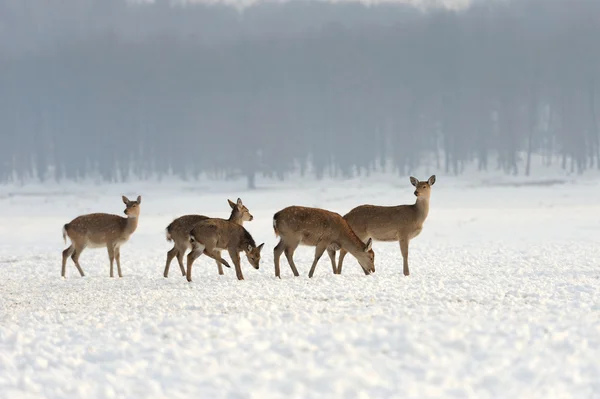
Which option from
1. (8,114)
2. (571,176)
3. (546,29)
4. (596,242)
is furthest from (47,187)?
(596,242)

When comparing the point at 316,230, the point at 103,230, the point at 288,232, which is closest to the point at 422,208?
the point at 316,230

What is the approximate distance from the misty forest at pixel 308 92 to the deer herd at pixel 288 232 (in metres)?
49.8

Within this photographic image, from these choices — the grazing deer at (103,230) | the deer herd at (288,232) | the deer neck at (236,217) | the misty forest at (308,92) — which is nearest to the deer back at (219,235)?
the deer herd at (288,232)

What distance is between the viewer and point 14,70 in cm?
9844

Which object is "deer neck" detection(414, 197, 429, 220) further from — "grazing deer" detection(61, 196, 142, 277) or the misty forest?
the misty forest

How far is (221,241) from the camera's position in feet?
48.3

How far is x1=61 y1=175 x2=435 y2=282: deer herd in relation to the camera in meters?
14.7

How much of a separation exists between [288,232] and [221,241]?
1.30 metres

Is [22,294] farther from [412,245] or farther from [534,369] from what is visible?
[412,245]

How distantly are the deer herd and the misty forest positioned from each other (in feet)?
163

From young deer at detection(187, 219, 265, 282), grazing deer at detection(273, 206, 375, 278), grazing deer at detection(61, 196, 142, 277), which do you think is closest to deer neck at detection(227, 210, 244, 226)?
young deer at detection(187, 219, 265, 282)

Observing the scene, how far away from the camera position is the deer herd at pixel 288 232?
14.7 meters

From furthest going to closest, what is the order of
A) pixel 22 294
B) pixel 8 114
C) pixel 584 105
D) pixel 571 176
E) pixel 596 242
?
pixel 8 114 → pixel 584 105 → pixel 571 176 → pixel 596 242 → pixel 22 294

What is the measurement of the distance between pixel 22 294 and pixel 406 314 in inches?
320
